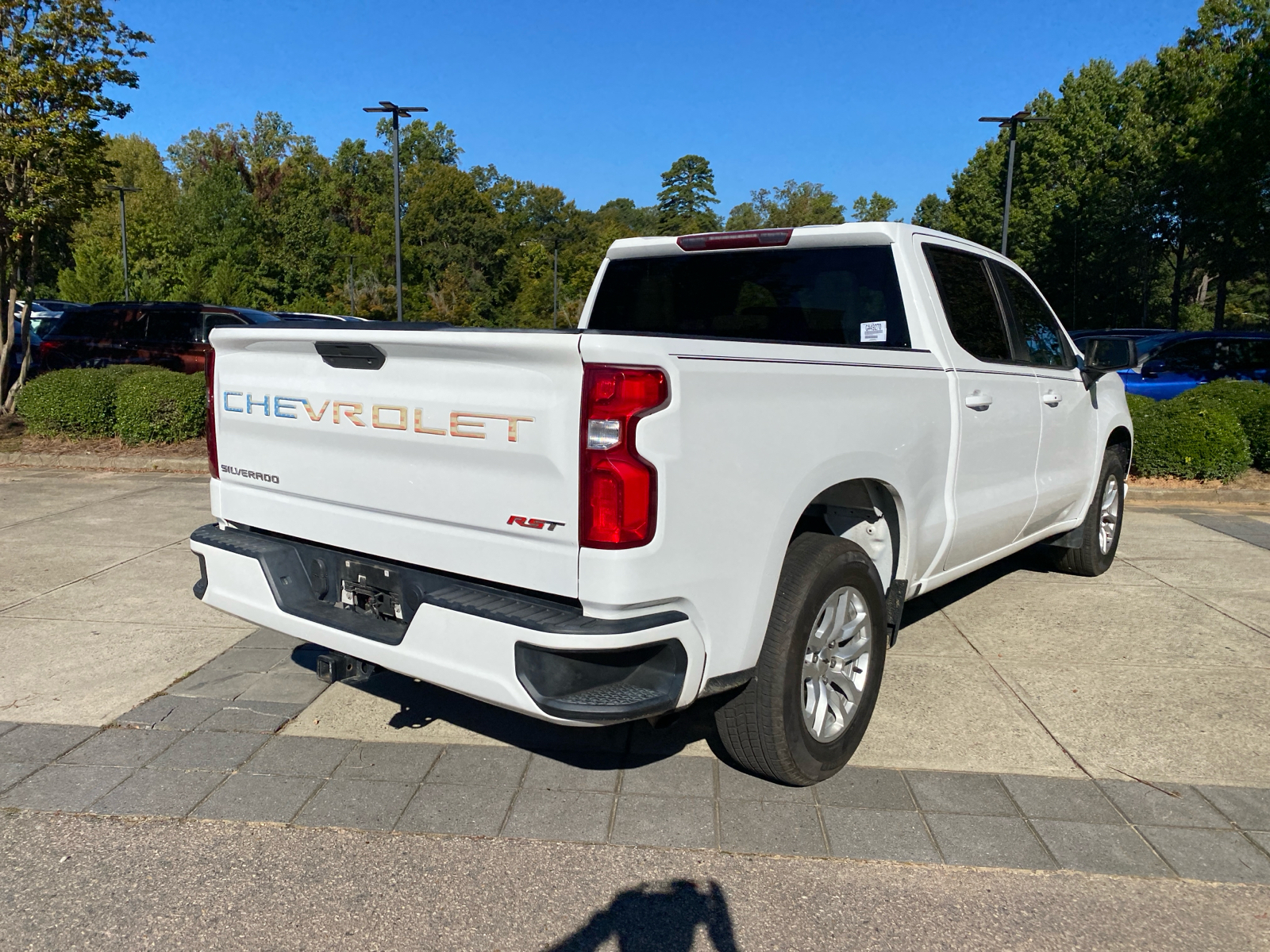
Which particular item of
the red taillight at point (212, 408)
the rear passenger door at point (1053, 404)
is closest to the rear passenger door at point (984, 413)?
the rear passenger door at point (1053, 404)

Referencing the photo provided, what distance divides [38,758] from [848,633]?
10.3 ft

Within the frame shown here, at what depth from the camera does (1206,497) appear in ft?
32.2

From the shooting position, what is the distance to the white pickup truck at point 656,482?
8.46 ft

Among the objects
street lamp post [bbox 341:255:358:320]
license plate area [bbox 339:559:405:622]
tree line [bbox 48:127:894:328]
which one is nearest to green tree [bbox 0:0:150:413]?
license plate area [bbox 339:559:405:622]

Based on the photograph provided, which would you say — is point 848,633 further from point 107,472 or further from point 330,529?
point 107,472

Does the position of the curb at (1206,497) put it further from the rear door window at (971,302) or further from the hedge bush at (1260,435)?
the rear door window at (971,302)

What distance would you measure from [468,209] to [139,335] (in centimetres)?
5599

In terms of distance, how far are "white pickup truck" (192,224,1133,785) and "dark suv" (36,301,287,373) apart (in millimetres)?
11472

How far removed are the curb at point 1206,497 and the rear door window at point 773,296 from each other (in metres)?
6.97

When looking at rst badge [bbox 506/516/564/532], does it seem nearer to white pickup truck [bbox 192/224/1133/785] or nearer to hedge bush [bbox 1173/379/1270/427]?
white pickup truck [bbox 192/224/1133/785]

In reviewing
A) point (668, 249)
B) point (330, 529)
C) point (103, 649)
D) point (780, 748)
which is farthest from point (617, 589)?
point (103, 649)

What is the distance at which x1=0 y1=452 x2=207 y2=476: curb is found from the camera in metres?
10.6

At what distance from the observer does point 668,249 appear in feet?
15.0

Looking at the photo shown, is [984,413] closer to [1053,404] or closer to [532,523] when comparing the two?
[1053,404]
